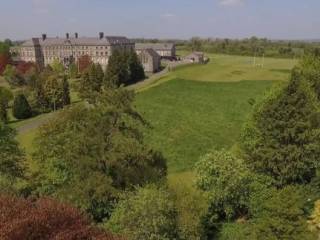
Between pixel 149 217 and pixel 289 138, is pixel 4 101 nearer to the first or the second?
pixel 289 138

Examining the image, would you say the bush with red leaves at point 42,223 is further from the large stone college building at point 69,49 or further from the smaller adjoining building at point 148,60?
the large stone college building at point 69,49

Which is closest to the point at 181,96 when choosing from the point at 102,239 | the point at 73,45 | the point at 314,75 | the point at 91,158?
the point at 314,75

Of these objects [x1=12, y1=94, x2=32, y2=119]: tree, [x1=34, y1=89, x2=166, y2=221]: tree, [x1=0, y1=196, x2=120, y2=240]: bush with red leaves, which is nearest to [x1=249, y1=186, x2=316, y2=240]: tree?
[x1=34, y1=89, x2=166, y2=221]: tree

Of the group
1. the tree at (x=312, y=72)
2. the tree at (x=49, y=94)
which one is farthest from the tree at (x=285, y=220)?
the tree at (x=49, y=94)

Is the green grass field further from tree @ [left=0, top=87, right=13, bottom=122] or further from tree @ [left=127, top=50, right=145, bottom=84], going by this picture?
tree @ [left=127, top=50, right=145, bottom=84]

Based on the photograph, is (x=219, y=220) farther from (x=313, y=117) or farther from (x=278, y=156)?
(x=313, y=117)

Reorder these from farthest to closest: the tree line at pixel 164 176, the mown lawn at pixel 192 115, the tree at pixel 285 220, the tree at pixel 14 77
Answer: the tree at pixel 14 77
the mown lawn at pixel 192 115
the tree line at pixel 164 176
the tree at pixel 285 220

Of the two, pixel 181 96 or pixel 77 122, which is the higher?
pixel 77 122
